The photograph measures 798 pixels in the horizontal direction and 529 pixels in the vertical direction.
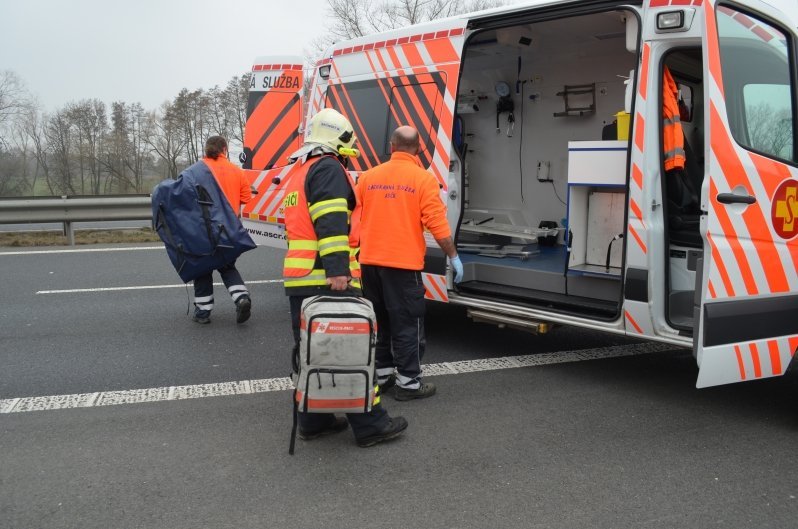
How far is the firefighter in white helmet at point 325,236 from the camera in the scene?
357 cm

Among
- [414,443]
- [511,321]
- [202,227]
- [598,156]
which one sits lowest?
[414,443]

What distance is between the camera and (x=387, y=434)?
372 centimetres

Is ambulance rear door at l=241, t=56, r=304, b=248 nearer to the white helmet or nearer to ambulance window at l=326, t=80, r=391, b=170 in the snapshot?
ambulance window at l=326, t=80, r=391, b=170

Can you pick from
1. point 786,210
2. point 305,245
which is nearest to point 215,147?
point 305,245

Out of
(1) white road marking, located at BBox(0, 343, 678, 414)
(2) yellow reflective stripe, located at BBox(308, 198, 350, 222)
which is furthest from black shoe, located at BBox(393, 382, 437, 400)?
(2) yellow reflective stripe, located at BBox(308, 198, 350, 222)

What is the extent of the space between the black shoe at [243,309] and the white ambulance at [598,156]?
45.3 inches

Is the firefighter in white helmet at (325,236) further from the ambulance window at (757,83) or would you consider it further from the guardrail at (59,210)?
the guardrail at (59,210)

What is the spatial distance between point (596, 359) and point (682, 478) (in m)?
1.96

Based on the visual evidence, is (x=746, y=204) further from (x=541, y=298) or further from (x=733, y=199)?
(x=541, y=298)

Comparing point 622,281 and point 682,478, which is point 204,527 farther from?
point 622,281

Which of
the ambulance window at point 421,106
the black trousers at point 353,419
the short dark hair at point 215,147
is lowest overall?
the black trousers at point 353,419

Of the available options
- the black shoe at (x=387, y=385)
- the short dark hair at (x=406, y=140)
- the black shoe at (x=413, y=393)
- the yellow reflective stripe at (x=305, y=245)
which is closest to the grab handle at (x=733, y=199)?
the short dark hair at (x=406, y=140)

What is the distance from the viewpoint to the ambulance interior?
4.96m

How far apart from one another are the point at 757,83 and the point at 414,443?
282 centimetres
